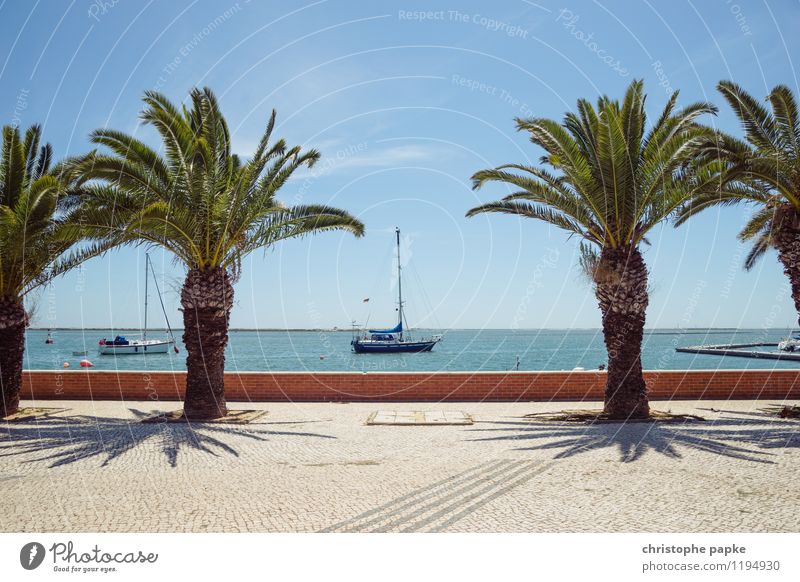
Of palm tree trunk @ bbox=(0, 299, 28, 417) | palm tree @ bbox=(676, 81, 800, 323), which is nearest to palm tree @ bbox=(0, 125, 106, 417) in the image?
palm tree trunk @ bbox=(0, 299, 28, 417)

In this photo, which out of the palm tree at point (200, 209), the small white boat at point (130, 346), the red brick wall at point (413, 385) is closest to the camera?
the palm tree at point (200, 209)

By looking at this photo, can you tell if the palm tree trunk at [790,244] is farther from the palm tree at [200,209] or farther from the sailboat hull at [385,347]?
the sailboat hull at [385,347]

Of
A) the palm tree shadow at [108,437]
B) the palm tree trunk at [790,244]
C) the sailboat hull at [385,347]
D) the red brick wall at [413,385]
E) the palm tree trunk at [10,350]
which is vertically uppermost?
the palm tree trunk at [790,244]

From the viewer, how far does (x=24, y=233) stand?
10.6 metres

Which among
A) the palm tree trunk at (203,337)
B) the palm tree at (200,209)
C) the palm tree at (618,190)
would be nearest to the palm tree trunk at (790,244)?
the palm tree at (618,190)

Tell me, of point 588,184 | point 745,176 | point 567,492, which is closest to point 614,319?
point 588,184

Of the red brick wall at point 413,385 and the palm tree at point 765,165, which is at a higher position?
the palm tree at point 765,165

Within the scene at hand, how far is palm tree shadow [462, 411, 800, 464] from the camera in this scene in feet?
26.2

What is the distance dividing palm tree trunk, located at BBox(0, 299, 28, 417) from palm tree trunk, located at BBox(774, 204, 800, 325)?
51.0 feet

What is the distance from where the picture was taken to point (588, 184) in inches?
430

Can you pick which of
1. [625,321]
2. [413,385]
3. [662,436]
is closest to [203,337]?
→ [413,385]

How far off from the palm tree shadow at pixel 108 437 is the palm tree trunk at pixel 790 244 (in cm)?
941

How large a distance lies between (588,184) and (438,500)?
728cm

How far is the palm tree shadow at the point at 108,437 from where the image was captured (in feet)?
26.3
